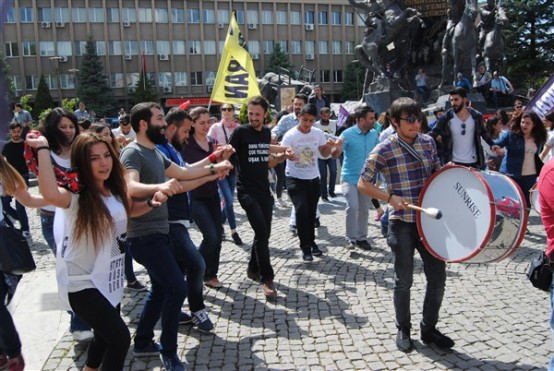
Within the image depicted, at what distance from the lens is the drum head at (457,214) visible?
365 centimetres

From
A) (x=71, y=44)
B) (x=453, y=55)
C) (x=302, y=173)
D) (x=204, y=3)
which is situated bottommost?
(x=302, y=173)

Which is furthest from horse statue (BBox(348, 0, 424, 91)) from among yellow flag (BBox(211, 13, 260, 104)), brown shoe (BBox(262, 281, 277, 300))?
brown shoe (BBox(262, 281, 277, 300))

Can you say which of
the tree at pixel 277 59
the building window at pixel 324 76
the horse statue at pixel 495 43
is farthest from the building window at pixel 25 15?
the horse statue at pixel 495 43

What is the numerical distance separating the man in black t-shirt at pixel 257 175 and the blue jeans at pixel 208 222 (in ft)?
0.96

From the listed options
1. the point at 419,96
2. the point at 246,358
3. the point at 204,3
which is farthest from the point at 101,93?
the point at 246,358

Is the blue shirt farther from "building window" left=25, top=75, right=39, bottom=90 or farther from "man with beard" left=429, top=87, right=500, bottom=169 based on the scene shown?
"building window" left=25, top=75, right=39, bottom=90

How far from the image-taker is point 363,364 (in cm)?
415

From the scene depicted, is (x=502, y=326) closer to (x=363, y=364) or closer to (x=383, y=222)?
(x=363, y=364)

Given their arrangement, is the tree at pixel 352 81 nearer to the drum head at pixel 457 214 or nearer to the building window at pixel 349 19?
the building window at pixel 349 19

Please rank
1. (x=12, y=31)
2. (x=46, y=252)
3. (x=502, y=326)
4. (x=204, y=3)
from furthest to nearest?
1. (x=204, y=3)
2. (x=12, y=31)
3. (x=46, y=252)
4. (x=502, y=326)

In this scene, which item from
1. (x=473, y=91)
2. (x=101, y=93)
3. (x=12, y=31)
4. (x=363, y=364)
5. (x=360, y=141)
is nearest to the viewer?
(x=363, y=364)

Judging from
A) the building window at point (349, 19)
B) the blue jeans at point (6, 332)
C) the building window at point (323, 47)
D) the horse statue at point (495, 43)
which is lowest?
the blue jeans at point (6, 332)

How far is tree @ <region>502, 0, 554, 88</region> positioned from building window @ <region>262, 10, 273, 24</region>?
36214 millimetres

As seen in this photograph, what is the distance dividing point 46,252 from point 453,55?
1694 cm
